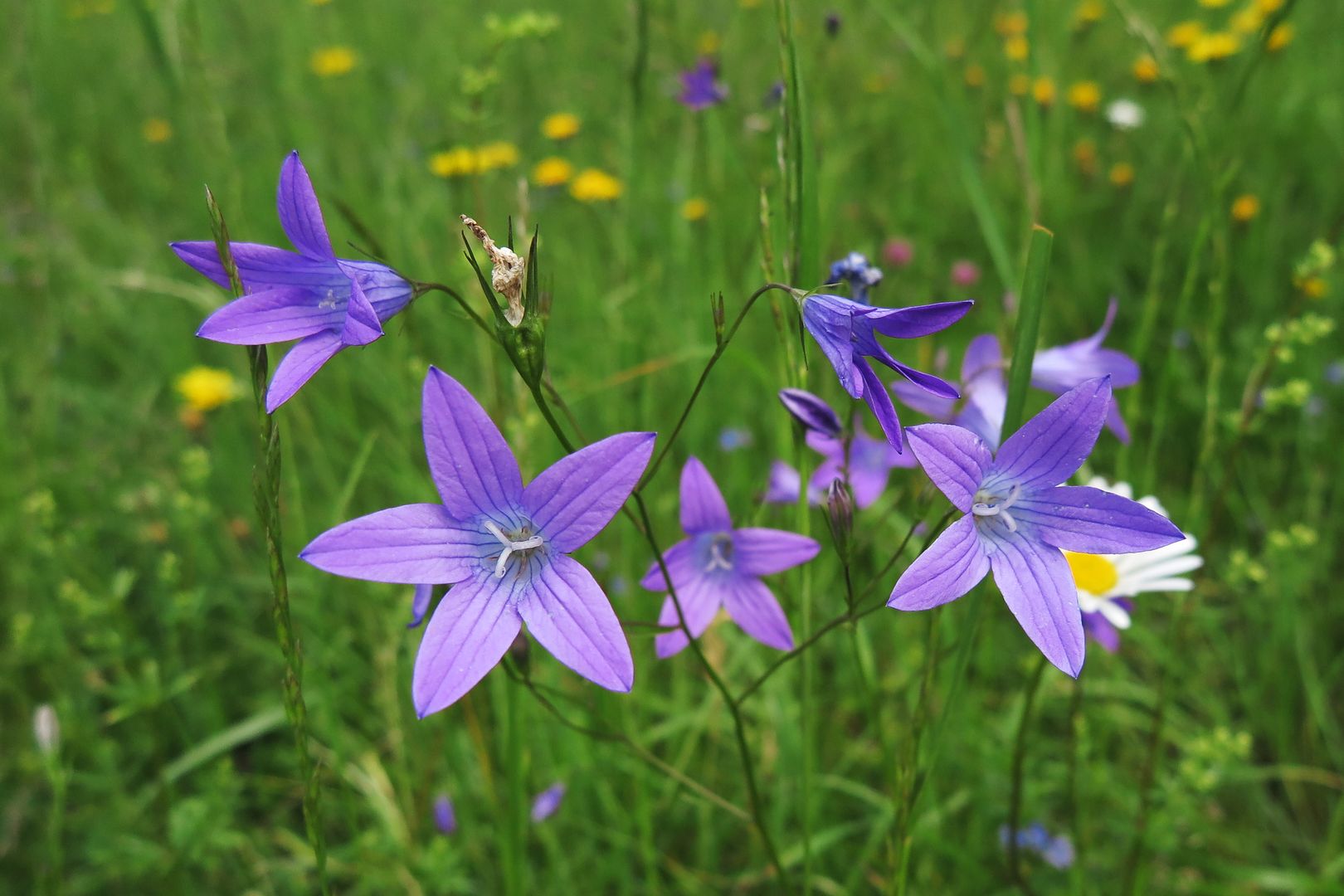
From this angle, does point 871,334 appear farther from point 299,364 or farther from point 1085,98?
point 1085,98

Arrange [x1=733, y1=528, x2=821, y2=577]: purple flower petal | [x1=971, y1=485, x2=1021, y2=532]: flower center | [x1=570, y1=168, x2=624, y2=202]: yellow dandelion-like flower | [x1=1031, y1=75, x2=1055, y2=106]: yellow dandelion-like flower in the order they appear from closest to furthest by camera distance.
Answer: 1. [x1=971, y1=485, x2=1021, y2=532]: flower center
2. [x1=733, y1=528, x2=821, y2=577]: purple flower petal
3. [x1=1031, y1=75, x2=1055, y2=106]: yellow dandelion-like flower
4. [x1=570, y1=168, x2=624, y2=202]: yellow dandelion-like flower

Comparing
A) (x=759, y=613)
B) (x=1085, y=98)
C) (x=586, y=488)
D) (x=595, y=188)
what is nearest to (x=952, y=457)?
(x=586, y=488)

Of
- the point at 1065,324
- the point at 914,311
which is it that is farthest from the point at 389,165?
the point at 914,311

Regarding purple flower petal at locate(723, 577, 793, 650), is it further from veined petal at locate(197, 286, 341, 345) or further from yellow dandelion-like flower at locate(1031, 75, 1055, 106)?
yellow dandelion-like flower at locate(1031, 75, 1055, 106)

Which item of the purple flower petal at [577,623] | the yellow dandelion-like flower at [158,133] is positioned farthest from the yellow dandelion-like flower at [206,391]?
the yellow dandelion-like flower at [158,133]

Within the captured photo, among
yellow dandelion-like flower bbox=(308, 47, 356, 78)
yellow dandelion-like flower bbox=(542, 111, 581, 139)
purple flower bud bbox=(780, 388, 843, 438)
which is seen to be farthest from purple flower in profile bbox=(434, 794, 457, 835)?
yellow dandelion-like flower bbox=(308, 47, 356, 78)
